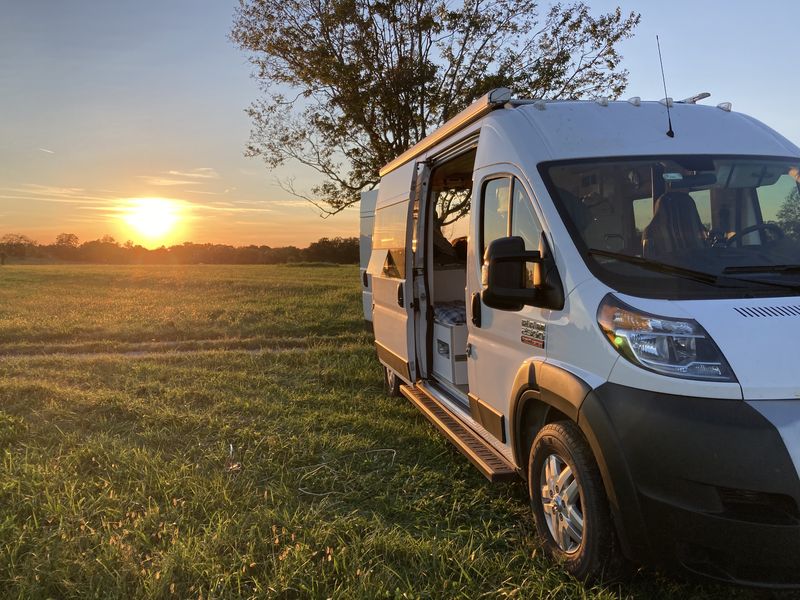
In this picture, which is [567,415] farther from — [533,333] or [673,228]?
[673,228]

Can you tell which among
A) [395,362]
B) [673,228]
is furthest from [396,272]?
[673,228]

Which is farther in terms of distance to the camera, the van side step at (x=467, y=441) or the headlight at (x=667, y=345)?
the van side step at (x=467, y=441)

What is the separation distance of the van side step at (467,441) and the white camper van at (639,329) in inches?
0.9

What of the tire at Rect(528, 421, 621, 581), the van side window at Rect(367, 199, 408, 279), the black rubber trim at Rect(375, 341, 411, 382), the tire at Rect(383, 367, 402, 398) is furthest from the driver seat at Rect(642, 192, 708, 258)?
the tire at Rect(383, 367, 402, 398)

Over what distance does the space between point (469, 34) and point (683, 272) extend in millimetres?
12050

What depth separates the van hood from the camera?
8.53ft

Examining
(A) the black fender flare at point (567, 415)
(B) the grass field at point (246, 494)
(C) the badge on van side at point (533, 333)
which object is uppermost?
(C) the badge on van side at point (533, 333)

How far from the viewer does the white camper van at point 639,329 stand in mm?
2596

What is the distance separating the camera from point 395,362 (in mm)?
6719

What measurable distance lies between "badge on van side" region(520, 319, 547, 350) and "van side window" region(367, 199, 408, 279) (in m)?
2.53

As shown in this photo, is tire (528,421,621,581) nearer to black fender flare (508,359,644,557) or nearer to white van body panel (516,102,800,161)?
black fender flare (508,359,644,557)

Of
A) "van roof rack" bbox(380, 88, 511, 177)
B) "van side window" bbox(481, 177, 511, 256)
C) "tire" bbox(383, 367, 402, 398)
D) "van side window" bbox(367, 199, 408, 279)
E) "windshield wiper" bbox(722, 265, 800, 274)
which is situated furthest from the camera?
"tire" bbox(383, 367, 402, 398)

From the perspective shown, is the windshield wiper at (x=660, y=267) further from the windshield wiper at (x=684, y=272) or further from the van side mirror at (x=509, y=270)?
the van side mirror at (x=509, y=270)

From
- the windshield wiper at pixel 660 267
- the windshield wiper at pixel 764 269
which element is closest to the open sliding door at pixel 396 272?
the windshield wiper at pixel 660 267
